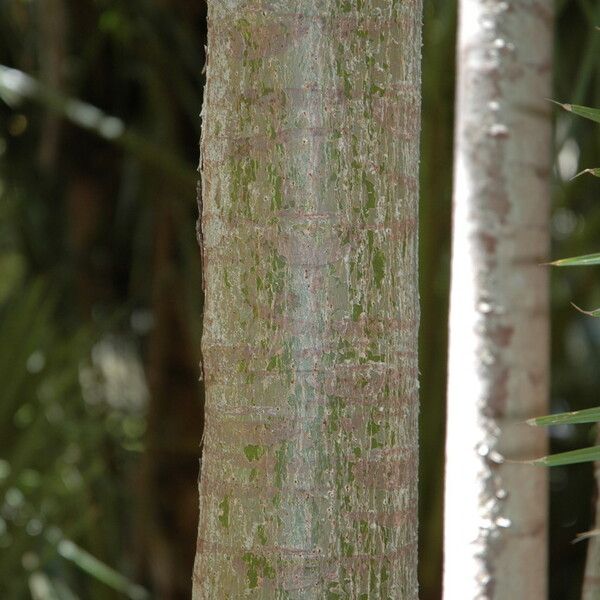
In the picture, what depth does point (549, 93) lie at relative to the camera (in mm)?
963

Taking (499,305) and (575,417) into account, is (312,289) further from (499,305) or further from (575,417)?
(499,305)

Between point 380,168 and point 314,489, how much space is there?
19 cm

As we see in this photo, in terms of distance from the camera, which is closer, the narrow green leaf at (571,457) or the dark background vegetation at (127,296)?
the narrow green leaf at (571,457)

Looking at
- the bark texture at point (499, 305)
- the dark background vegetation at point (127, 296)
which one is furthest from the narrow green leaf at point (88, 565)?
the bark texture at point (499, 305)

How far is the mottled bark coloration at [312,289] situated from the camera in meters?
0.61

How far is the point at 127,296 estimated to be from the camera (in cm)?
286

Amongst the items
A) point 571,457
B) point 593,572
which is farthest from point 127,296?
point 571,457

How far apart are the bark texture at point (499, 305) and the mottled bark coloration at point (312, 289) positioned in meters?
0.27

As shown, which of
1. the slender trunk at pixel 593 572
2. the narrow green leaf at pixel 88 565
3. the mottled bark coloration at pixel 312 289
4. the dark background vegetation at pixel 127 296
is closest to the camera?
the mottled bark coloration at pixel 312 289

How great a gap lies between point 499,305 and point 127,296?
2065mm

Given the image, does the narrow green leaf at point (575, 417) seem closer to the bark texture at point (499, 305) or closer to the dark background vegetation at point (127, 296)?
the bark texture at point (499, 305)

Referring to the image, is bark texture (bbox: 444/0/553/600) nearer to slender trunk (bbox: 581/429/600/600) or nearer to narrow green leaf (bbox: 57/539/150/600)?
slender trunk (bbox: 581/429/600/600)

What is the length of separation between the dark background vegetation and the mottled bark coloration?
0.98m

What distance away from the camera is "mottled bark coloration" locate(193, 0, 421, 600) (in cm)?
61
